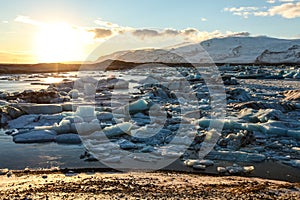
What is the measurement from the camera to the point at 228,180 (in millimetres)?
4152

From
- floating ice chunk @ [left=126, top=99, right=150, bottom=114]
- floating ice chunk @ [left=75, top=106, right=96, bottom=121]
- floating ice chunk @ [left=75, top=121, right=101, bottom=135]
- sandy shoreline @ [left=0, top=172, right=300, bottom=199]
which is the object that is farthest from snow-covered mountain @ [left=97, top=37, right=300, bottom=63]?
sandy shoreline @ [left=0, top=172, right=300, bottom=199]

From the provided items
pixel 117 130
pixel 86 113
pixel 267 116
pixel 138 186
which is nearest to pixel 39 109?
pixel 86 113

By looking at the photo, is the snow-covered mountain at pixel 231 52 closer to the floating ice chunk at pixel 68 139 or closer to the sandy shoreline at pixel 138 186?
the floating ice chunk at pixel 68 139

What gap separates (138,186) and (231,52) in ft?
324

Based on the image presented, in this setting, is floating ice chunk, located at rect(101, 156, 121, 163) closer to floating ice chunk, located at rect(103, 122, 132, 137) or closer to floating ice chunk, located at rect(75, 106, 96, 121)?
floating ice chunk, located at rect(103, 122, 132, 137)

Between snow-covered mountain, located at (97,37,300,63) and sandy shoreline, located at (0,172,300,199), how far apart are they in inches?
3089

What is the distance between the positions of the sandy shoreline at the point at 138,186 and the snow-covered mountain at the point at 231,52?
78460mm

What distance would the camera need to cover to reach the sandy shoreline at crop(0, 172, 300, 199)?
11.5 feet

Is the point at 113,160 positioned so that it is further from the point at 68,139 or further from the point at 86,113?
the point at 86,113

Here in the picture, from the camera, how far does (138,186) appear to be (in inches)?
149

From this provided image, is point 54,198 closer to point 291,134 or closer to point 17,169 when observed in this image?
point 17,169

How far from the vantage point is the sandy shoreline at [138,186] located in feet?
Result: 11.5

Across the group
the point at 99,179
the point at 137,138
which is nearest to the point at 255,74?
the point at 137,138

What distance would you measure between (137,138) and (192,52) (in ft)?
330
